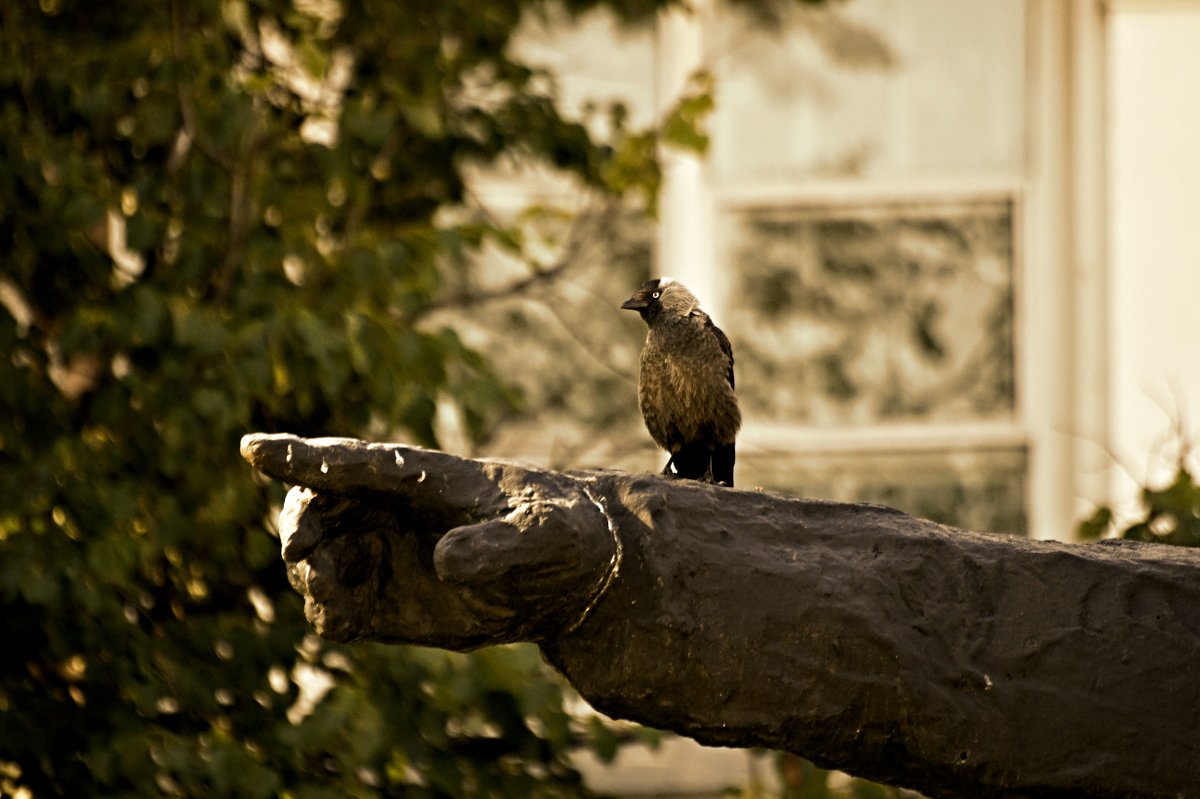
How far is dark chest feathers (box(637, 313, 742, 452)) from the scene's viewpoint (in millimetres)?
2975

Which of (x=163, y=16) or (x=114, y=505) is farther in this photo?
(x=163, y=16)

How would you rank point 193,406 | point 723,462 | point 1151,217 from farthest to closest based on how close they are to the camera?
point 1151,217 < point 193,406 < point 723,462

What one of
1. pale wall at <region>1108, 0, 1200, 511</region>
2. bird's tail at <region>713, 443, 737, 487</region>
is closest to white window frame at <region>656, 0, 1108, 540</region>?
pale wall at <region>1108, 0, 1200, 511</region>

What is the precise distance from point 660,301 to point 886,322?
10.5 ft

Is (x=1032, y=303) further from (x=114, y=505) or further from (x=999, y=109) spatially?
(x=114, y=505)

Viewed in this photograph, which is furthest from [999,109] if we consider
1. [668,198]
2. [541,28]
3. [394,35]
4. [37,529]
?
[37,529]

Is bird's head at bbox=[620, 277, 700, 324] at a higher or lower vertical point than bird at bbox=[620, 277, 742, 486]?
higher

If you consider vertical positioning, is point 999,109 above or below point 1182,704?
above

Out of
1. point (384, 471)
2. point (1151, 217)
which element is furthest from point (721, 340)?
point (1151, 217)

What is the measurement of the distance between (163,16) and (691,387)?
2.32 m

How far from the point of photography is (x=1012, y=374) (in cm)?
612

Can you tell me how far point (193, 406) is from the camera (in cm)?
393

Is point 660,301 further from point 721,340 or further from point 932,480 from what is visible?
point 932,480

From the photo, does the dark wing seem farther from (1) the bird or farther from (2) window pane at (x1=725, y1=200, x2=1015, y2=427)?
(2) window pane at (x1=725, y1=200, x2=1015, y2=427)
